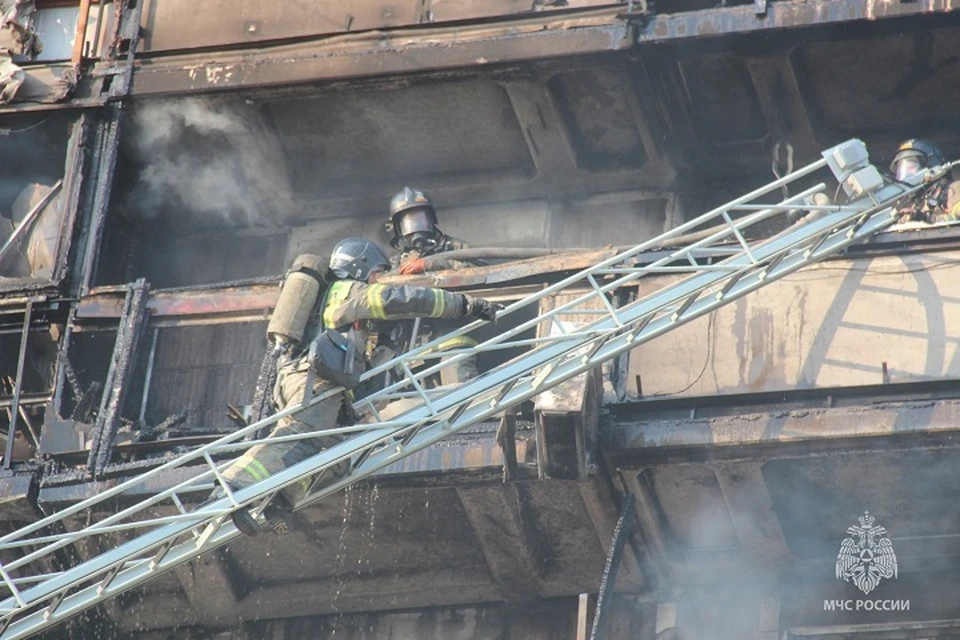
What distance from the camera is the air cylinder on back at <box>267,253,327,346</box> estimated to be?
47.1 ft

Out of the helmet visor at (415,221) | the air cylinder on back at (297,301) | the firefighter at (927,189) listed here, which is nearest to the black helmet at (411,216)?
the helmet visor at (415,221)

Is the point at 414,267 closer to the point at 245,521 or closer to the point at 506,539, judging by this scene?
the point at 506,539

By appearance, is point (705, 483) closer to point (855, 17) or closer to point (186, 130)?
point (855, 17)

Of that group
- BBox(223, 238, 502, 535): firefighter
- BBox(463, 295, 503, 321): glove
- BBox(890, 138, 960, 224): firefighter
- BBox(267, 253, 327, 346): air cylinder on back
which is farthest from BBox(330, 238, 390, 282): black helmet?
BBox(890, 138, 960, 224): firefighter

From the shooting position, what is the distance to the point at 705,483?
591 inches

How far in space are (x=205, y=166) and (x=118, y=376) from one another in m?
Result: 3.37

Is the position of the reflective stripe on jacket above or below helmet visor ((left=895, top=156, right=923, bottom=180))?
below

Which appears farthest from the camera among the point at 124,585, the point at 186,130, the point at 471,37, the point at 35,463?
the point at 186,130

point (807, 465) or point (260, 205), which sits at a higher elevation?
point (260, 205)

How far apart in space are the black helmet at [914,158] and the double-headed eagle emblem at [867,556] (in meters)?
3.23

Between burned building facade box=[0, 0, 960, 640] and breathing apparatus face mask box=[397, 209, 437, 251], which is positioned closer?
burned building facade box=[0, 0, 960, 640]

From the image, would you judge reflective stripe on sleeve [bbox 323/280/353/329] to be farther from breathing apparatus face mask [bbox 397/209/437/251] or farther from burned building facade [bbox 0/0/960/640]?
breathing apparatus face mask [bbox 397/209/437/251]

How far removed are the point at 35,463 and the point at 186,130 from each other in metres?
4.01

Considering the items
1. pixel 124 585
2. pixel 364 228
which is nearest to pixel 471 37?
pixel 364 228
